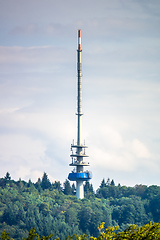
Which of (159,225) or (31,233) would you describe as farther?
(159,225)

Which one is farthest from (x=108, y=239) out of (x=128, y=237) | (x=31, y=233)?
(x=31, y=233)

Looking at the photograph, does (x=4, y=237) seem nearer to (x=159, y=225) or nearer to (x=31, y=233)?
(x=31, y=233)

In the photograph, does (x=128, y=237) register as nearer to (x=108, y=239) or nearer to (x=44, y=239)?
(x=108, y=239)

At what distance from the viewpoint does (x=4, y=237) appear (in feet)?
198

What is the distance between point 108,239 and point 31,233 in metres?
7.15

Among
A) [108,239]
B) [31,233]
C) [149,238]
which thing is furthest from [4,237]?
[149,238]

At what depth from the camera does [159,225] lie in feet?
218

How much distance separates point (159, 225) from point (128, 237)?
522 centimetres

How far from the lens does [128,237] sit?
6256cm

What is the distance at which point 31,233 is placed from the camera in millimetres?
61562

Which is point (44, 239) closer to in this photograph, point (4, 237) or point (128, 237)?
point (4, 237)

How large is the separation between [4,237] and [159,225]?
16.0 meters

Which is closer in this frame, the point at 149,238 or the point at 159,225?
the point at 149,238

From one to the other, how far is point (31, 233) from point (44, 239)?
1.37 metres
